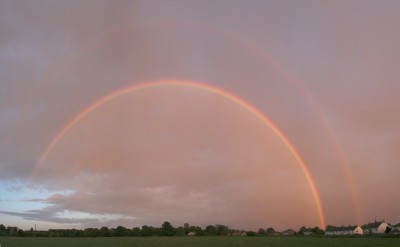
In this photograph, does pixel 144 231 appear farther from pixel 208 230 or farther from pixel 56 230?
pixel 56 230

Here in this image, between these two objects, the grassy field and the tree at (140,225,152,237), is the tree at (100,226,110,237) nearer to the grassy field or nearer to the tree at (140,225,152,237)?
the tree at (140,225,152,237)

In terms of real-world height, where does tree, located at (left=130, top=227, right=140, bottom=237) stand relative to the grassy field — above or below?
above

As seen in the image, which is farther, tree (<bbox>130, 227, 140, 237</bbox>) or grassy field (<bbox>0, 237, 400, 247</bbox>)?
tree (<bbox>130, 227, 140, 237</bbox>)

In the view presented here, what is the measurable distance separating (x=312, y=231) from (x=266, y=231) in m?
22.1

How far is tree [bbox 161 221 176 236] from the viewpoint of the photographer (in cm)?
18675

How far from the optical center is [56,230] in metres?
196

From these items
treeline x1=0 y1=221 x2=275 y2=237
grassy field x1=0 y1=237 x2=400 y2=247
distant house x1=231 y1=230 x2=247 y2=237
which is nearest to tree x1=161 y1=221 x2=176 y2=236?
treeline x1=0 y1=221 x2=275 y2=237

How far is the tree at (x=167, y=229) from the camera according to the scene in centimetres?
18675

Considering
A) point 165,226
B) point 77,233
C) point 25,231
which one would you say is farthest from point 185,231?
point 25,231

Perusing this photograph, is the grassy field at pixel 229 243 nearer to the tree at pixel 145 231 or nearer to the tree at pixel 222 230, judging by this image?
the tree at pixel 145 231

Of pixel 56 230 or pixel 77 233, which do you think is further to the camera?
pixel 56 230

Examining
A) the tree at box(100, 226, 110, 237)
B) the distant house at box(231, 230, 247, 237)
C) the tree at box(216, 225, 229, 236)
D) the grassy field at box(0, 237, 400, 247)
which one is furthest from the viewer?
the tree at box(216, 225, 229, 236)

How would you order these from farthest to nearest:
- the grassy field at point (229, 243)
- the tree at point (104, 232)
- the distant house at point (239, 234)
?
the tree at point (104, 232)
the distant house at point (239, 234)
the grassy field at point (229, 243)

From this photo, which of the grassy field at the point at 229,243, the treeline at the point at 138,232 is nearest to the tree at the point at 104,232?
the treeline at the point at 138,232
